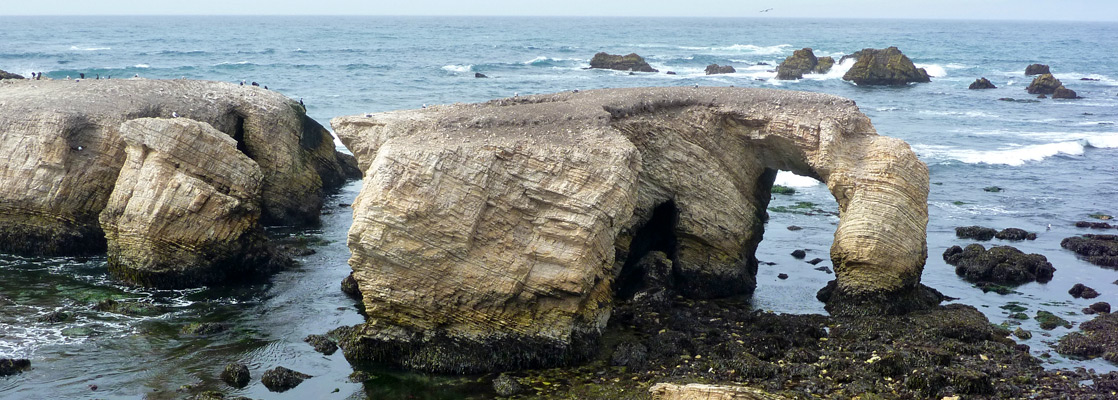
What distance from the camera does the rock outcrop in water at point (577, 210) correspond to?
18.2 metres

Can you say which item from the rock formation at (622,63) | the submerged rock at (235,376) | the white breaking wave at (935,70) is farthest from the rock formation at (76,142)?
the white breaking wave at (935,70)

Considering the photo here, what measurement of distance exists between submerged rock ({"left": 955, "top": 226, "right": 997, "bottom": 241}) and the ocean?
338 millimetres

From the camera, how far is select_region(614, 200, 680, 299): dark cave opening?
73.7ft

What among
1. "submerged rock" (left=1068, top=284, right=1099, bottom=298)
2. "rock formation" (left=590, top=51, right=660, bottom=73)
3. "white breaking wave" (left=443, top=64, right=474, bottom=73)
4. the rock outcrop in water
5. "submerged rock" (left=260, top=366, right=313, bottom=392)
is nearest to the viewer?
"submerged rock" (left=260, top=366, right=313, bottom=392)

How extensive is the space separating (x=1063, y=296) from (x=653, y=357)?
37.1ft

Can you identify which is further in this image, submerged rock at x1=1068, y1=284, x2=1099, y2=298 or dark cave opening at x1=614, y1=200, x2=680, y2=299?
submerged rock at x1=1068, y1=284, x2=1099, y2=298

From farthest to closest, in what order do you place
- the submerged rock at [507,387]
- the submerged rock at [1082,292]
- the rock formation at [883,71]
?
the rock formation at [883,71]
the submerged rock at [1082,292]
the submerged rock at [507,387]

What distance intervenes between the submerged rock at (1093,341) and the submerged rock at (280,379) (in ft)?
48.4

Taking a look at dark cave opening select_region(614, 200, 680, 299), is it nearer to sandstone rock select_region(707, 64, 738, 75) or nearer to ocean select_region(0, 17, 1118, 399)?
ocean select_region(0, 17, 1118, 399)

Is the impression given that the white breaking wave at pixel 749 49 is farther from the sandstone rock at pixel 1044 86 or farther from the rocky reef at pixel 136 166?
the rocky reef at pixel 136 166

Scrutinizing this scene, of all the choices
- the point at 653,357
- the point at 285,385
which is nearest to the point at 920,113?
the point at 653,357

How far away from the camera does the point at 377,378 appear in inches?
703

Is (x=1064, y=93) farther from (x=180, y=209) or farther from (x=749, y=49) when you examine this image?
(x=180, y=209)

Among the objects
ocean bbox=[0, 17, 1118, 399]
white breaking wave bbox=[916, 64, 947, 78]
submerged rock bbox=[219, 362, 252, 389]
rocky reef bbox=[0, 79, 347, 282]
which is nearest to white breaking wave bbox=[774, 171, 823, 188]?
ocean bbox=[0, 17, 1118, 399]
